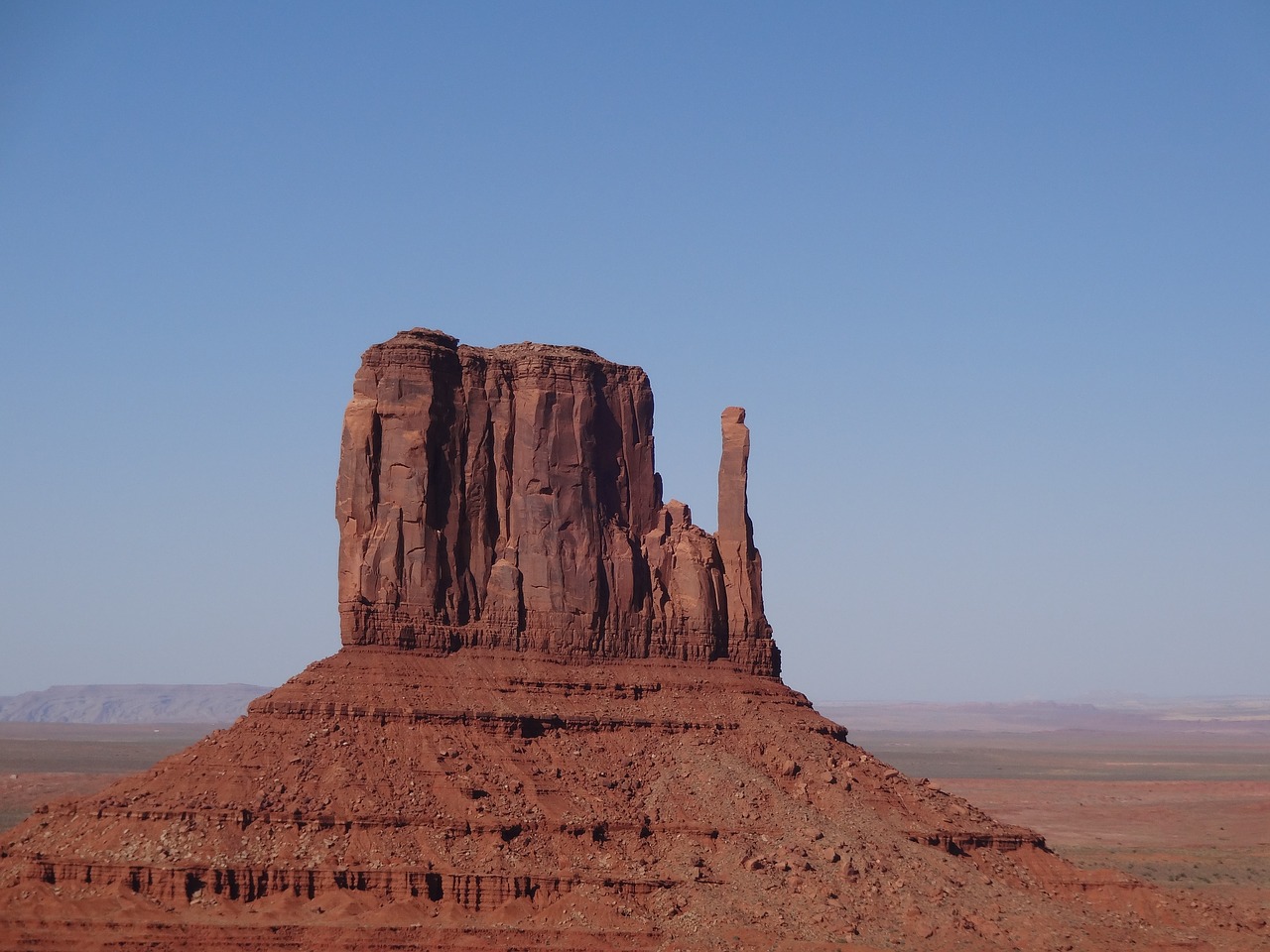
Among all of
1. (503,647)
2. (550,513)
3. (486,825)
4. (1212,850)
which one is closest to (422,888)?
(486,825)

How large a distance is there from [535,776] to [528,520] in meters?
11.6

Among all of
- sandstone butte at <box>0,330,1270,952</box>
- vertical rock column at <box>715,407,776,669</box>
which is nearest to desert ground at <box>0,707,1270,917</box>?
sandstone butte at <box>0,330,1270,952</box>

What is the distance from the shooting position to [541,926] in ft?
195

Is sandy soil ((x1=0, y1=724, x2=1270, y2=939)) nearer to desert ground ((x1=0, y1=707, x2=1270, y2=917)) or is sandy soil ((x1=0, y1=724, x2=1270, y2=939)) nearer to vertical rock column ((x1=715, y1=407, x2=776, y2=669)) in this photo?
desert ground ((x1=0, y1=707, x2=1270, y2=917))

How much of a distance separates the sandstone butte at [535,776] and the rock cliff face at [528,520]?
110 mm

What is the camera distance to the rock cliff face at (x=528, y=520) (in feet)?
233

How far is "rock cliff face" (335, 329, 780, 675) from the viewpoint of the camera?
71062 mm

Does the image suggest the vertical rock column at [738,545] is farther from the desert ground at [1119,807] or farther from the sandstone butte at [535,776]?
the desert ground at [1119,807]

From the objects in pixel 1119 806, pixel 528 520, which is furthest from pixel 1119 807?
pixel 528 520

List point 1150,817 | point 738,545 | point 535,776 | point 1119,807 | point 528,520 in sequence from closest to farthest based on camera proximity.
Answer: point 535,776 < point 528,520 < point 738,545 < point 1150,817 < point 1119,807

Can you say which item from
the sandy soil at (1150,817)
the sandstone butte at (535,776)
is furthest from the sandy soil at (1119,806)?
the sandstone butte at (535,776)

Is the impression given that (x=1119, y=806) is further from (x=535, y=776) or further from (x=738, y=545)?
(x=535, y=776)

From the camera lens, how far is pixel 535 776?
65.6 m

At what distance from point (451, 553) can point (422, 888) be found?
1535 centimetres
